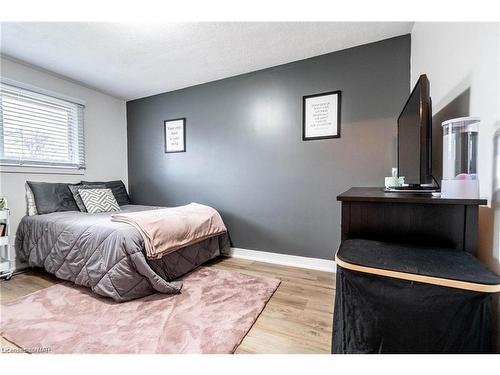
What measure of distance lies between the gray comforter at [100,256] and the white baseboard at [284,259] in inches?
22.0

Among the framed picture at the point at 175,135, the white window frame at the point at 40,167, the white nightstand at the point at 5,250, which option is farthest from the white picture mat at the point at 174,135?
the white nightstand at the point at 5,250

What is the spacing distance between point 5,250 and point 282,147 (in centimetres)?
299

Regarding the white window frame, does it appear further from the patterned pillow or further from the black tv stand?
the black tv stand

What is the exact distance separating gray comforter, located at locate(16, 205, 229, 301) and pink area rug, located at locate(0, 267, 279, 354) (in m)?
0.12

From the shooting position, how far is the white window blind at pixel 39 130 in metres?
2.19

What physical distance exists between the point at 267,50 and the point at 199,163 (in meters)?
1.54

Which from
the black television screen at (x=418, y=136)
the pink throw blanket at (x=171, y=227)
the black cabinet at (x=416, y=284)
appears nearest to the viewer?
the black cabinet at (x=416, y=284)

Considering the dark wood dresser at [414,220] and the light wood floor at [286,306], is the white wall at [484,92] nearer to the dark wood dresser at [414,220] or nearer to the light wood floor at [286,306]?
the dark wood dresser at [414,220]

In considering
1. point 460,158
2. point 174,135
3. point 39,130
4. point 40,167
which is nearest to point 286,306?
point 460,158

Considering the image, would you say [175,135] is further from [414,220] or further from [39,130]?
[414,220]

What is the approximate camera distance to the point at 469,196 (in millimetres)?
847

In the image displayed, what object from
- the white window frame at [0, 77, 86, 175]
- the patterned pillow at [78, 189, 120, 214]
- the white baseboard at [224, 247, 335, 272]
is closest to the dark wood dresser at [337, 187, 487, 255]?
the white baseboard at [224, 247, 335, 272]

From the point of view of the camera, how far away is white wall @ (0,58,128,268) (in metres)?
2.22

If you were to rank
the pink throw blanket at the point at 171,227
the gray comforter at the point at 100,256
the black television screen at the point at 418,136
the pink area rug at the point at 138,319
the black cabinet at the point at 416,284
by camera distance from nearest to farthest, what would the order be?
the black cabinet at the point at 416,284 → the black television screen at the point at 418,136 → the pink area rug at the point at 138,319 → the gray comforter at the point at 100,256 → the pink throw blanket at the point at 171,227
